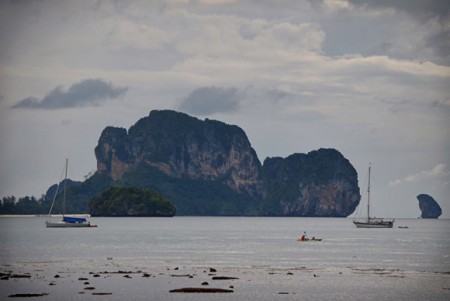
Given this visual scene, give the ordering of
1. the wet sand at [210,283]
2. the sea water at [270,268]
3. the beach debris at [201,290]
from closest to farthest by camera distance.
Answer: the wet sand at [210,283], the beach debris at [201,290], the sea water at [270,268]

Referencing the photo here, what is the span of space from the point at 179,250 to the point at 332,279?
61798 millimetres

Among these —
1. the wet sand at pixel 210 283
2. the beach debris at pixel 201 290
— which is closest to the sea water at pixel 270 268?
the wet sand at pixel 210 283

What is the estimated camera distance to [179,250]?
152 meters

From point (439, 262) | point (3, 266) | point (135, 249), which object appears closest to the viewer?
point (3, 266)

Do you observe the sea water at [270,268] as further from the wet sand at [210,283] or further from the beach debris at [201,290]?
the beach debris at [201,290]

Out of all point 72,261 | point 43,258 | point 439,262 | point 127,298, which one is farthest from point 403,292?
point 43,258

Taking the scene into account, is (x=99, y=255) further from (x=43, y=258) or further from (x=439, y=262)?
(x=439, y=262)

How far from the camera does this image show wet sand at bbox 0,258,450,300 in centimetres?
7700

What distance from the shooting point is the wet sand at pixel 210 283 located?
7700cm

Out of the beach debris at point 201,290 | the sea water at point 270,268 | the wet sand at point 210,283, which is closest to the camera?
the wet sand at point 210,283

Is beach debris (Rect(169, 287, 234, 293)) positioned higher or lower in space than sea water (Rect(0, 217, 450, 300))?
lower

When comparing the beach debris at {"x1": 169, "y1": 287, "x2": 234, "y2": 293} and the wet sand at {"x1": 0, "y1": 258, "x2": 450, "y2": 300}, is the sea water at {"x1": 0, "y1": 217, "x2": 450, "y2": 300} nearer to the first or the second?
the wet sand at {"x1": 0, "y1": 258, "x2": 450, "y2": 300}

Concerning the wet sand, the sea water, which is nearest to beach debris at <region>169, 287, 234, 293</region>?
the wet sand

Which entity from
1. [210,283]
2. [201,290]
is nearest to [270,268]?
[210,283]
